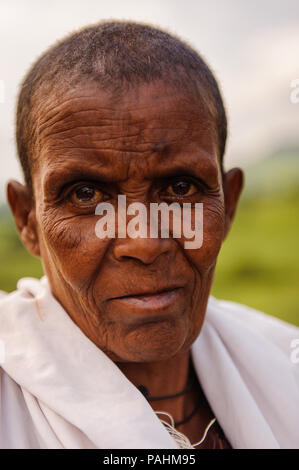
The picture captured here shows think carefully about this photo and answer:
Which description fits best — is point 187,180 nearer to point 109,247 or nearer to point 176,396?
point 109,247

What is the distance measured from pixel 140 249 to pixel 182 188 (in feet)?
1.25

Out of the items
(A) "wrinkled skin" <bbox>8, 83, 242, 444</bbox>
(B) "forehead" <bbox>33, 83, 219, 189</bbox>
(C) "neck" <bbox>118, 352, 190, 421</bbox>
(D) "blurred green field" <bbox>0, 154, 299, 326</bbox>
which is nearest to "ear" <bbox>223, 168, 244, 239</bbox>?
(A) "wrinkled skin" <bbox>8, 83, 242, 444</bbox>


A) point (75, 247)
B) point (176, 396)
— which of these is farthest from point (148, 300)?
point (176, 396)

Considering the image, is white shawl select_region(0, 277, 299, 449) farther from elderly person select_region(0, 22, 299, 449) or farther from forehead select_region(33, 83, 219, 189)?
forehead select_region(33, 83, 219, 189)

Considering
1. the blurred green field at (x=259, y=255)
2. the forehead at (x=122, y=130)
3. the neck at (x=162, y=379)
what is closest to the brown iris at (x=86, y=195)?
the forehead at (x=122, y=130)

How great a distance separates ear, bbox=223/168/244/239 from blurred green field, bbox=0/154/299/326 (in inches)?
200

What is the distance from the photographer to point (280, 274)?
8.98m

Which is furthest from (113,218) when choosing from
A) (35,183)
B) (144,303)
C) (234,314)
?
(234,314)

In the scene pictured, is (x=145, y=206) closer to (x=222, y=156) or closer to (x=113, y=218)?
(x=113, y=218)

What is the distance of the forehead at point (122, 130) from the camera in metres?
1.86

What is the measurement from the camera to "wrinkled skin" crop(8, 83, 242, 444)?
1.86 meters

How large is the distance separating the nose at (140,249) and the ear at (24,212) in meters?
0.60

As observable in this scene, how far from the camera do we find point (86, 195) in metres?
1.94

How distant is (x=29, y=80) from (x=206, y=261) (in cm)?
109
